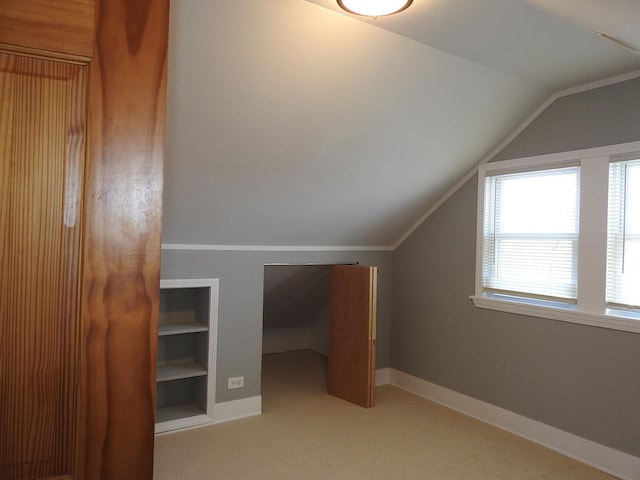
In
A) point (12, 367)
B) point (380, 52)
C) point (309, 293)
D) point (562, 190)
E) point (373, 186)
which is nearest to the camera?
point (12, 367)

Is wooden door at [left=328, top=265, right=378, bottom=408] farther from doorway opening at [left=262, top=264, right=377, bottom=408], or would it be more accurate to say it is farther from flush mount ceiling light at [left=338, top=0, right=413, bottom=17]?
flush mount ceiling light at [left=338, top=0, right=413, bottom=17]

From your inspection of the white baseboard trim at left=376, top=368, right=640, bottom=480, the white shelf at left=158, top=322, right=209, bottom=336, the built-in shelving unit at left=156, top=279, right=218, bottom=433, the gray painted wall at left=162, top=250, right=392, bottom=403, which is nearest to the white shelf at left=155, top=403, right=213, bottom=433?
the built-in shelving unit at left=156, top=279, right=218, bottom=433

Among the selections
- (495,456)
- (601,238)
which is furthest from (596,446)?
(601,238)

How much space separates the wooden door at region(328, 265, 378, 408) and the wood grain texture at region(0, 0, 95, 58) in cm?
332

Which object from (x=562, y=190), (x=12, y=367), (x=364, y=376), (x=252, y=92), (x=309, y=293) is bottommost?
(x=364, y=376)

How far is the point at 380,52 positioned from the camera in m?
2.47

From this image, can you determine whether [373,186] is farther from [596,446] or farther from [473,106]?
[596,446]

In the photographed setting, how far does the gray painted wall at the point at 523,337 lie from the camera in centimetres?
297

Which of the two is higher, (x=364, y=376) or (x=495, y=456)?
(x=364, y=376)

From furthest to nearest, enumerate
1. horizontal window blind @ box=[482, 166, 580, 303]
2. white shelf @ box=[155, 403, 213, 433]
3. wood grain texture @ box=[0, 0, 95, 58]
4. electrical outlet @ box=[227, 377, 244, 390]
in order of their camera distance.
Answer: electrical outlet @ box=[227, 377, 244, 390] < white shelf @ box=[155, 403, 213, 433] < horizontal window blind @ box=[482, 166, 580, 303] < wood grain texture @ box=[0, 0, 95, 58]

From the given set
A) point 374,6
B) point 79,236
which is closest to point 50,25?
point 79,236

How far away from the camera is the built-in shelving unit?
137 inches

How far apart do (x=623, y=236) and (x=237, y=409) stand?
9.76 feet

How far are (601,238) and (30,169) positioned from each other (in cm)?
324
